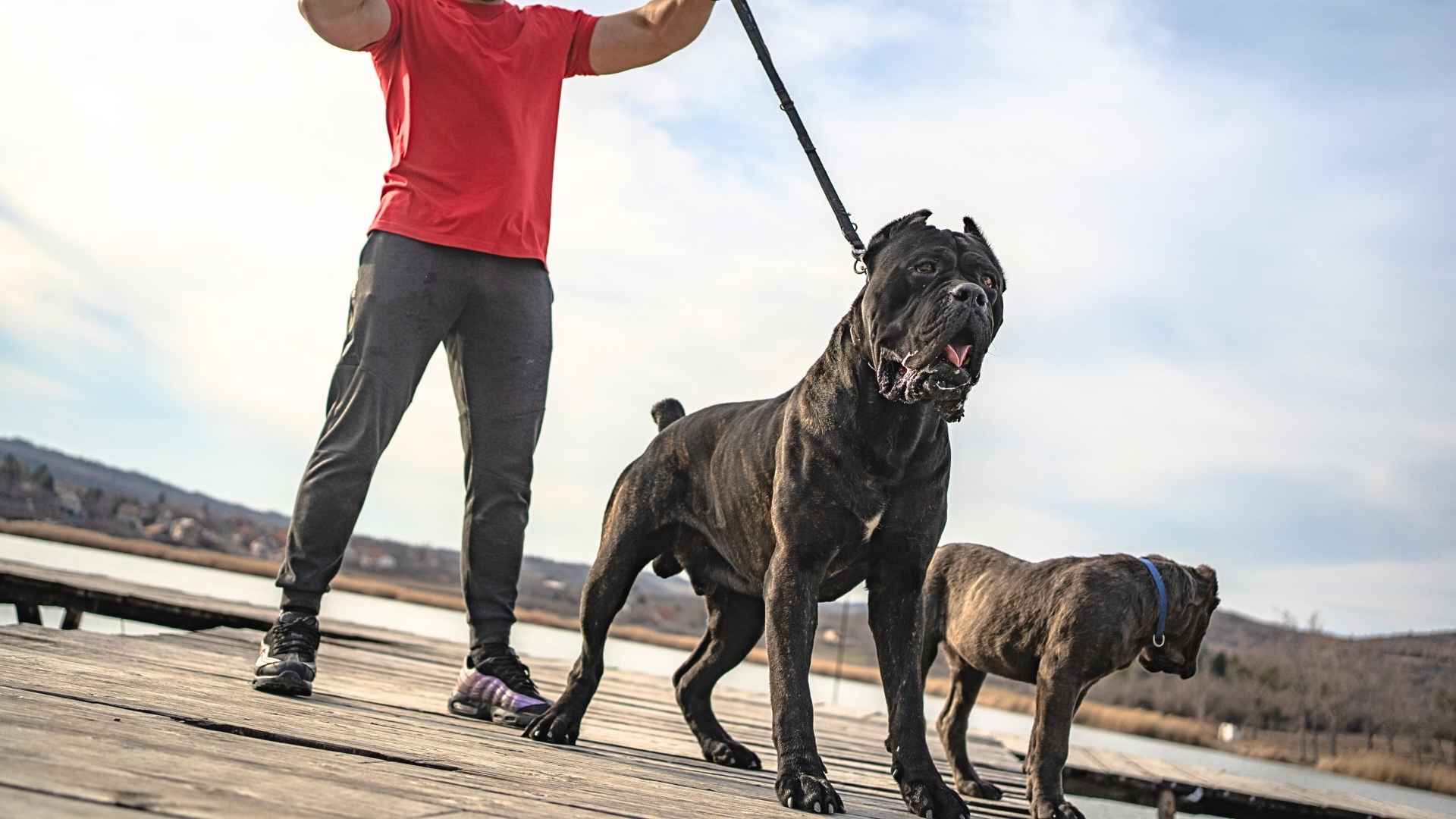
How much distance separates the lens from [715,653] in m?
4.72

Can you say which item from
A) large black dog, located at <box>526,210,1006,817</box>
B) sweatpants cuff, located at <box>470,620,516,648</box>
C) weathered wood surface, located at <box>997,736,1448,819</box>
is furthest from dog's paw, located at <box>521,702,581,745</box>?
weathered wood surface, located at <box>997,736,1448,819</box>

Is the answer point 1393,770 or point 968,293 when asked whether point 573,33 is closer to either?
point 968,293

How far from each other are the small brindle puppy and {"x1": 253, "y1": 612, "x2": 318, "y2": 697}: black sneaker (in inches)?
78.1

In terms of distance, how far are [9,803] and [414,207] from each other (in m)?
3.28

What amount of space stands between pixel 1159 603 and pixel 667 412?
1.96 m

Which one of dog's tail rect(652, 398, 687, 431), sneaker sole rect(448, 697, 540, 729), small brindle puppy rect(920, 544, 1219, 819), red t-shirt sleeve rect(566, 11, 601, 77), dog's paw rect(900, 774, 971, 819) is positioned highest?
red t-shirt sleeve rect(566, 11, 601, 77)

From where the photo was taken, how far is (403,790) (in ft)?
7.55

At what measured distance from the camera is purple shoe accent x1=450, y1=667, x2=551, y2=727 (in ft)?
14.7

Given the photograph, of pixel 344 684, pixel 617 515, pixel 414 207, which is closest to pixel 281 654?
pixel 344 684

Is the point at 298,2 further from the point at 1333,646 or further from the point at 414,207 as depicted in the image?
the point at 1333,646

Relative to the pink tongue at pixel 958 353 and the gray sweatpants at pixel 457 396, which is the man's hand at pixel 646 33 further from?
the pink tongue at pixel 958 353

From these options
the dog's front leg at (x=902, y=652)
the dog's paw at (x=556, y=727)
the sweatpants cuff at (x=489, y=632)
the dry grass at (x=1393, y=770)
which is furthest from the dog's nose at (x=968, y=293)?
the dry grass at (x=1393, y=770)

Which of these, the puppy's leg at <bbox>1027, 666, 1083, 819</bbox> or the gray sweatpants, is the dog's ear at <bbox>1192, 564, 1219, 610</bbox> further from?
the gray sweatpants

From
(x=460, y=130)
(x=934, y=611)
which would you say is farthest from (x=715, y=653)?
(x=460, y=130)
